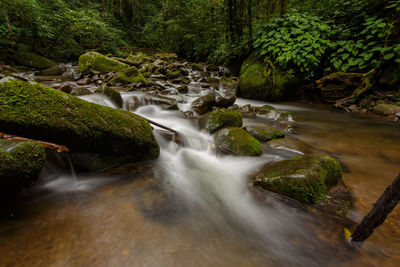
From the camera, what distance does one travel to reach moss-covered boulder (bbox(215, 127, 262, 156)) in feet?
11.7

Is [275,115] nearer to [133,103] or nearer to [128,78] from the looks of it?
[133,103]

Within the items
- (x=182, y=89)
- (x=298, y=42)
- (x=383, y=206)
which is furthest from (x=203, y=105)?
(x=298, y=42)

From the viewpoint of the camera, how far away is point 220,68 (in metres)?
14.7

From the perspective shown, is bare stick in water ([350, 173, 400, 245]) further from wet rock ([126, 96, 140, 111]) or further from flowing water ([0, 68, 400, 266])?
wet rock ([126, 96, 140, 111])

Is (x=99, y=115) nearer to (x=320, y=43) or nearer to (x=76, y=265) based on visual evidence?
(x=76, y=265)

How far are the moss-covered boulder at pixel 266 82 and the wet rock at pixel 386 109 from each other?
9.81 feet

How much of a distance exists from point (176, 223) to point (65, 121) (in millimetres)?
1699

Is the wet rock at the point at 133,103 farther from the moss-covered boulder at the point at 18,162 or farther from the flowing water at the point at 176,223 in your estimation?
the moss-covered boulder at the point at 18,162

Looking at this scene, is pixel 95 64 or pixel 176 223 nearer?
pixel 176 223

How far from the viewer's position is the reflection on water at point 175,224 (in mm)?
1466

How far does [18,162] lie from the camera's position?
1544mm

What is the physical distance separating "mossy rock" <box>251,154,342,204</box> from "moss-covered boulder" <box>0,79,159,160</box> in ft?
7.05

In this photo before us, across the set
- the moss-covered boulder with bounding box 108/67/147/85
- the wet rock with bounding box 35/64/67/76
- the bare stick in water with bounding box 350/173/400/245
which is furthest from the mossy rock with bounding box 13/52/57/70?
the bare stick in water with bounding box 350/173/400/245

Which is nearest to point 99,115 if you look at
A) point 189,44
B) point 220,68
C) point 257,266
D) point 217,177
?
point 217,177
